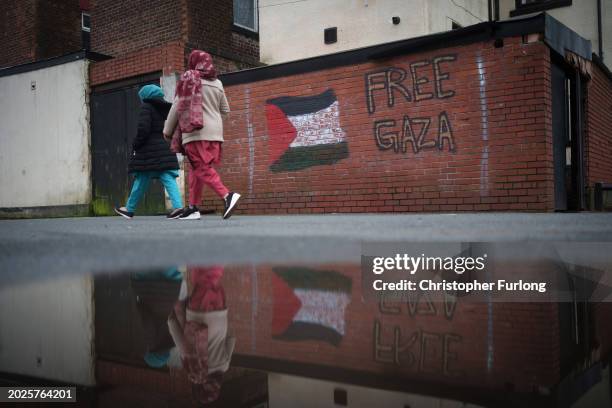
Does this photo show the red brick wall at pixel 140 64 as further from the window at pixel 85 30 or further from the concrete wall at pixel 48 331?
the concrete wall at pixel 48 331

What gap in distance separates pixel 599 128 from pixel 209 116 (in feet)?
24.9

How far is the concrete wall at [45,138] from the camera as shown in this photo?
39.2 ft

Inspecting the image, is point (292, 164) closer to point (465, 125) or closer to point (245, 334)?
point (465, 125)

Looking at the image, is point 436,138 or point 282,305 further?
point 436,138

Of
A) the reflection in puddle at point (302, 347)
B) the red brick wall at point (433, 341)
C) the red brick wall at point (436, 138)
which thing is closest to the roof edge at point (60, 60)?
the red brick wall at point (436, 138)

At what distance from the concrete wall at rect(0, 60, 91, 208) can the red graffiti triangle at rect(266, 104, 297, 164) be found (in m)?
4.70

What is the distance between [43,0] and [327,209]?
10.5 m

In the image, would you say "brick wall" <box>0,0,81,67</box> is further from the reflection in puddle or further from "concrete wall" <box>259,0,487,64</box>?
the reflection in puddle

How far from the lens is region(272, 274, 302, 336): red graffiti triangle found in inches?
46.6

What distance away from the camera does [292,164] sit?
30.4 feet

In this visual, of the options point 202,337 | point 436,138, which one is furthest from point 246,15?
point 202,337

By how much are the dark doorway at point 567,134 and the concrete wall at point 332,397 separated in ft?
26.4

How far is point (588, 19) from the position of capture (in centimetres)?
1323

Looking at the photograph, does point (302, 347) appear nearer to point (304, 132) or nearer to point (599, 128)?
point (304, 132)
